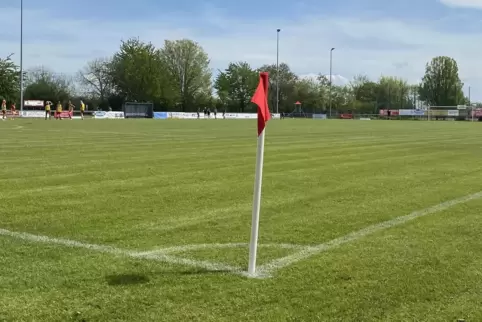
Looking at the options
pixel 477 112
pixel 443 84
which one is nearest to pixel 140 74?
pixel 477 112

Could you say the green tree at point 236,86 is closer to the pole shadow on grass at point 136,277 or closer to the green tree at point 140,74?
the green tree at point 140,74

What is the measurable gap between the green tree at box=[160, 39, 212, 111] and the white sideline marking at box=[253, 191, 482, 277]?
325 ft

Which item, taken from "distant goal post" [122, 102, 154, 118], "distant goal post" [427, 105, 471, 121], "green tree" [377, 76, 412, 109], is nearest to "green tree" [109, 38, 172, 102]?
"distant goal post" [122, 102, 154, 118]

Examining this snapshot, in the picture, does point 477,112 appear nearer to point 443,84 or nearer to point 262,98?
point 443,84

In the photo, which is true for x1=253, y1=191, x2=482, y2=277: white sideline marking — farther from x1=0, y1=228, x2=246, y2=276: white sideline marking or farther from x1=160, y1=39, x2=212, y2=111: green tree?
x1=160, y1=39, x2=212, y2=111: green tree

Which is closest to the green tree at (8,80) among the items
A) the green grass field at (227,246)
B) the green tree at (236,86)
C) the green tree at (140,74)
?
the green tree at (140,74)

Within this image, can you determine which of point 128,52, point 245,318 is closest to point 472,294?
point 245,318

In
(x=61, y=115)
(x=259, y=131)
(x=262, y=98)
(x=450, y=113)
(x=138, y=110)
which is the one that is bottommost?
(x=259, y=131)

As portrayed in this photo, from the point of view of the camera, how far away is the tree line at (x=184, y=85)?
320 feet

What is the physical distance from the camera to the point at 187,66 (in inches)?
4230

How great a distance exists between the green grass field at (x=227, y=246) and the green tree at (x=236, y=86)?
107620 mm

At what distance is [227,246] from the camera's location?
5.68 m

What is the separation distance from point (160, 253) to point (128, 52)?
98504 millimetres

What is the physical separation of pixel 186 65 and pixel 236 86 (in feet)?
55.0
